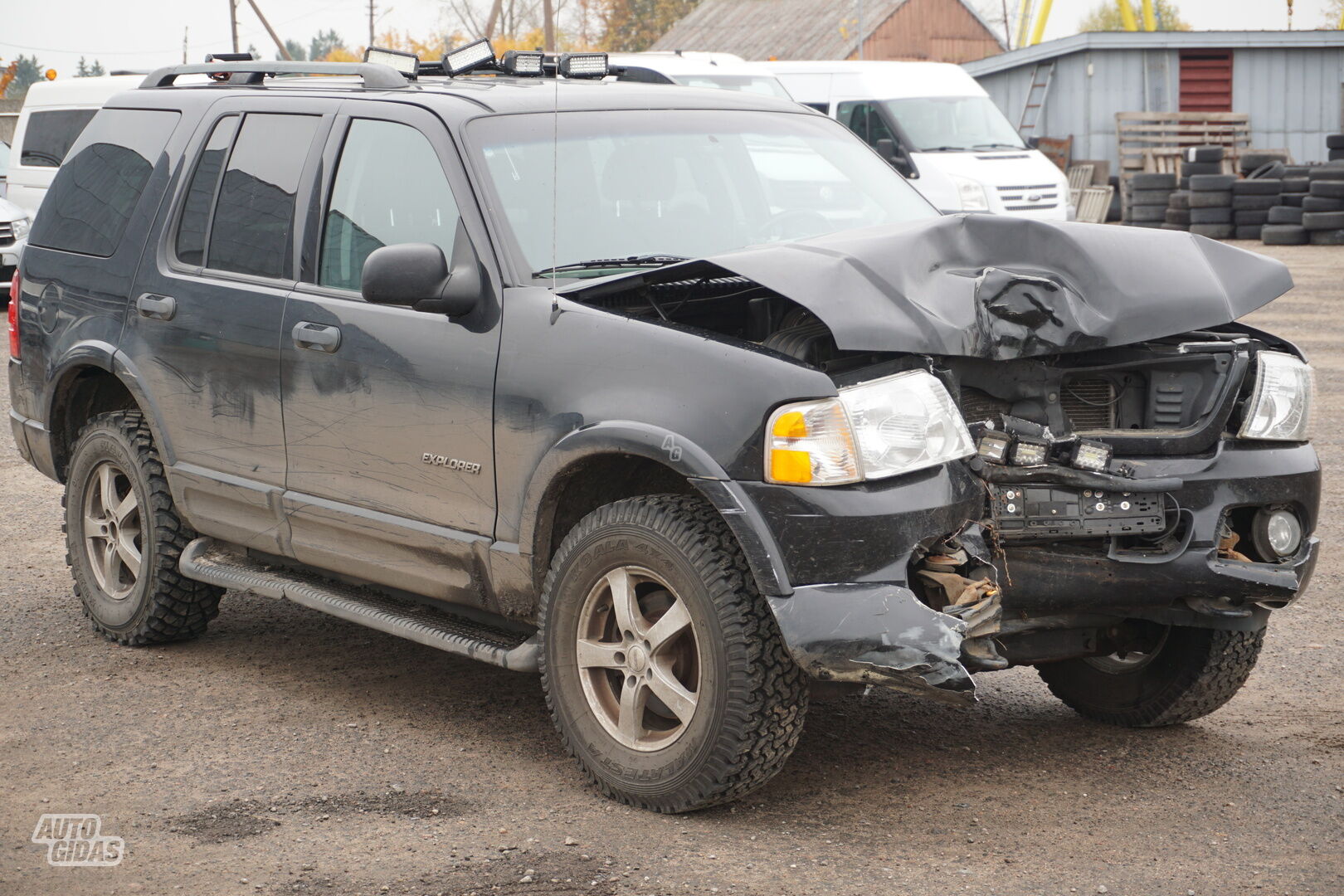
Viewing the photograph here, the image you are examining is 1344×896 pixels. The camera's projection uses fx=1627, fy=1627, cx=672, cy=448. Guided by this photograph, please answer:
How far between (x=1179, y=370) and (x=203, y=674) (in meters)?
3.49

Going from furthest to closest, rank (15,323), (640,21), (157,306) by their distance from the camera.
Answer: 1. (640,21)
2. (15,323)
3. (157,306)

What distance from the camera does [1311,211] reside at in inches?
971

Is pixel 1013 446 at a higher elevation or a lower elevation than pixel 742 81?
lower

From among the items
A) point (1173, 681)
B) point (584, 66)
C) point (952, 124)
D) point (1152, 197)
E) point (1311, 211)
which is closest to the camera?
point (1173, 681)

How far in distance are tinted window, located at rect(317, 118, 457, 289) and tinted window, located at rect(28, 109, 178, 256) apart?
1.14m

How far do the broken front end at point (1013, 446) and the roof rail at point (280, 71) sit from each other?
132 centimetres

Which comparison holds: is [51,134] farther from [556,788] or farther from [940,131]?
[556,788]

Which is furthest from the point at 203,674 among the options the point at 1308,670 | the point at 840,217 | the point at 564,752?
the point at 1308,670

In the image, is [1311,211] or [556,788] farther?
[1311,211]

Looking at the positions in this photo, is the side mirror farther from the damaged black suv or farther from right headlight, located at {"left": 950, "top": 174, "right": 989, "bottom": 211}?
right headlight, located at {"left": 950, "top": 174, "right": 989, "bottom": 211}

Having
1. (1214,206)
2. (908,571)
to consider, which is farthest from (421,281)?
(1214,206)

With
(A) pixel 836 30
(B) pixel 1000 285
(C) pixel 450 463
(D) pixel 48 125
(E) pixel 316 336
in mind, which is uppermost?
(A) pixel 836 30

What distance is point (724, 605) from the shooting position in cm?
402

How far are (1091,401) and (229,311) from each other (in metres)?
2.81
